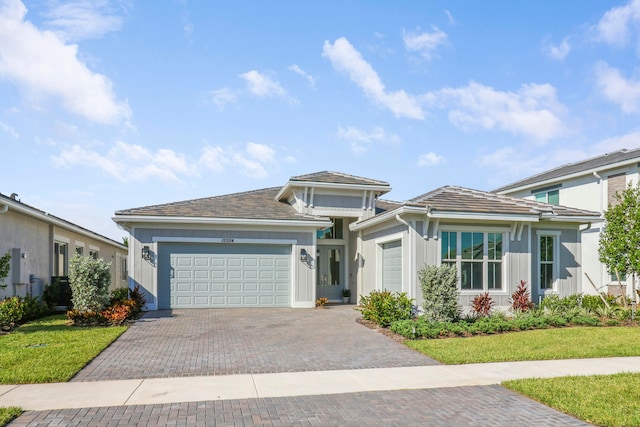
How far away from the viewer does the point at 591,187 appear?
23.7 m

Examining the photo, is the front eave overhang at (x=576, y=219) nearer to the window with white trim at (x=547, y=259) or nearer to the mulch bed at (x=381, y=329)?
the window with white trim at (x=547, y=259)

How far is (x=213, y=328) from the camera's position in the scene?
42.8 ft

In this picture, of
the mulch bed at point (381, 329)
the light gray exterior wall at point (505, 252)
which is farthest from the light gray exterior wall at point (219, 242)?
the mulch bed at point (381, 329)

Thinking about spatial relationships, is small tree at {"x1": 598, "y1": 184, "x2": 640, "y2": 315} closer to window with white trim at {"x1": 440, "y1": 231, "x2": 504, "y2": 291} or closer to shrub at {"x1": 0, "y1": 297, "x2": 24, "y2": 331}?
window with white trim at {"x1": 440, "y1": 231, "x2": 504, "y2": 291}

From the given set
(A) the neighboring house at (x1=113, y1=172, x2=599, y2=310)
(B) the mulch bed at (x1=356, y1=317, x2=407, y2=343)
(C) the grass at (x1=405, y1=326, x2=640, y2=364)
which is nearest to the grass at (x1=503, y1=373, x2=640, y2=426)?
(C) the grass at (x1=405, y1=326, x2=640, y2=364)

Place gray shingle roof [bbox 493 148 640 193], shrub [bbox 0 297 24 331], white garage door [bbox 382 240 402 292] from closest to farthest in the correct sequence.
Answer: shrub [bbox 0 297 24 331] → white garage door [bbox 382 240 402 292] → gray shingle roof [bbox 493 148 640 193]

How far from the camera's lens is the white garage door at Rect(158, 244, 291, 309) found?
17297mm

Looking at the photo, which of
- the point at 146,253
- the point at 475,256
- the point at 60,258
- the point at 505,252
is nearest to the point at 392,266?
the point at 475,256

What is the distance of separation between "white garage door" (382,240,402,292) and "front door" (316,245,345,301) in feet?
13.3

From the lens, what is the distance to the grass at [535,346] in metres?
9.50

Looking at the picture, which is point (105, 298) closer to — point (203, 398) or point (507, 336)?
point (203, 398)

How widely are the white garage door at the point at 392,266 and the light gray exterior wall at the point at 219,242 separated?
8.80ft

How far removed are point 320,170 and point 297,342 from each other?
11.1 meters

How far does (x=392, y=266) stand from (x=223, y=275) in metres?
6.08
